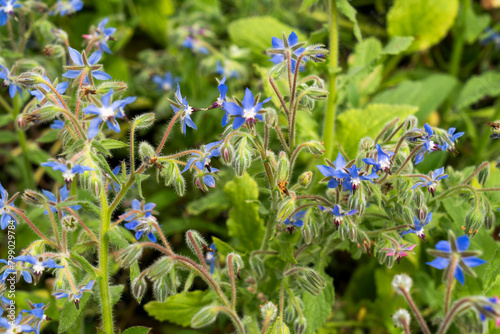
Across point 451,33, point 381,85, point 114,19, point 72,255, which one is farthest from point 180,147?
point 451,33

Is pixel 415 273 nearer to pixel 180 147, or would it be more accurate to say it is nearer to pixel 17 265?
pixel 180 147

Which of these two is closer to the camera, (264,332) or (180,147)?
(264,332)

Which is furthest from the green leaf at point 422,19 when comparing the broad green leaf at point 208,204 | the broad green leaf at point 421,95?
the broad green leaf at point 208,204

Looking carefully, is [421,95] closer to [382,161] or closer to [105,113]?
[382,161]

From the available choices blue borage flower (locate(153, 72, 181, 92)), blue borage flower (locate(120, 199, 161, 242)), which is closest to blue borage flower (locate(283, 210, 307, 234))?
blue borage flower (locate(120, 199, 161, 242))

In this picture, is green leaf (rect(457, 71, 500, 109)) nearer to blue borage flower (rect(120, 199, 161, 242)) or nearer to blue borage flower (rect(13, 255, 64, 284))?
blue borage flower (rect(120, 199, 161, 242))
